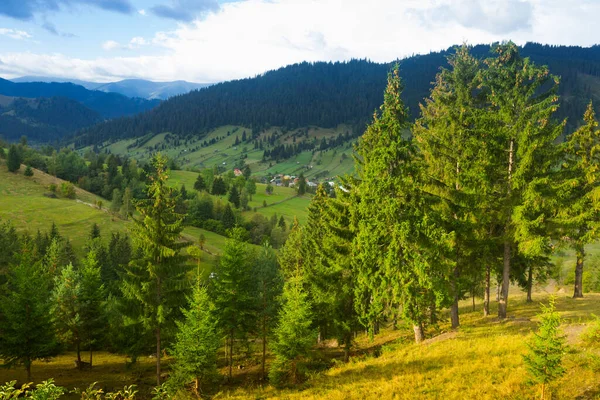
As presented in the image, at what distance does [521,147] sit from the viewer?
22.8 m

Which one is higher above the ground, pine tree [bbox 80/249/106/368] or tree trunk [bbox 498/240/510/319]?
tree trunk [bbox 498/240/510/319]

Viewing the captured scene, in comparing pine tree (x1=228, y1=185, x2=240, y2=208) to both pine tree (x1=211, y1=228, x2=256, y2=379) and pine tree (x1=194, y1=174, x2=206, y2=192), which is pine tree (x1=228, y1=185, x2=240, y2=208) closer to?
pine tree (x1=194, y1=174, x2=206, y2=192)

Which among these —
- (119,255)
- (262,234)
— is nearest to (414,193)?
(119,255)

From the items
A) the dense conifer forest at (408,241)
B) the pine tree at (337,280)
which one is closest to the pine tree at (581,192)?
the dense conifer forest at (408,241)

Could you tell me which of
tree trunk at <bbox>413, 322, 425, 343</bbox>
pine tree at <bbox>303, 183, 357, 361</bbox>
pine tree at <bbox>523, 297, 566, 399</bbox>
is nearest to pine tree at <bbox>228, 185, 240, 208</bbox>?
pine tree at <bbox>303, 183, 357, 361</bbox>

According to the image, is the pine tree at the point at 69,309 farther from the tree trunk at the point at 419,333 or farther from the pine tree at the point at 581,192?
the pine tree at the point at 581,192

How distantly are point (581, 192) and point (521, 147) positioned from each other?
10698 mm

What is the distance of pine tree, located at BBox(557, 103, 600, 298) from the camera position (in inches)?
943

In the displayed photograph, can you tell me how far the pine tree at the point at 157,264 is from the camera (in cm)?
2562

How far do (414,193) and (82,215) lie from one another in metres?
113

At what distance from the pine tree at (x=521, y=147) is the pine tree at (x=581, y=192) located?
1.16 metres

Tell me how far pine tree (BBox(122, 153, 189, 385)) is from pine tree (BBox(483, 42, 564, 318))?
22.6m

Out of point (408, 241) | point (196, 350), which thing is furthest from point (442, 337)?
point (196, 350)

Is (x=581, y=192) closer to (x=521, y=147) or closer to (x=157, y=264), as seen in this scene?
(x=521, y=147)
